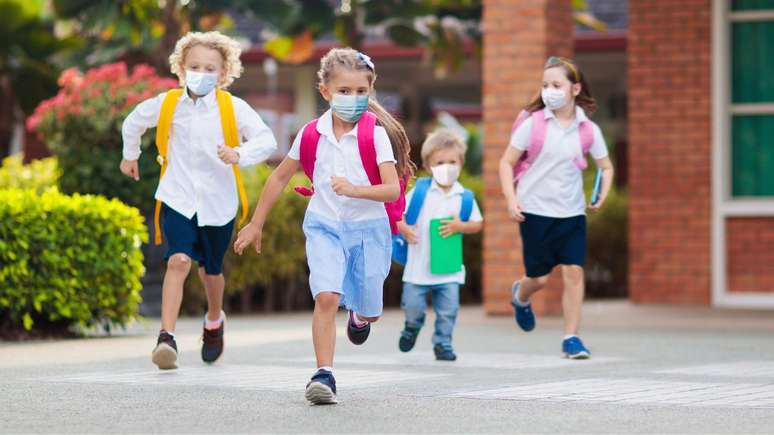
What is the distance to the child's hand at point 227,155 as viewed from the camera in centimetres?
861

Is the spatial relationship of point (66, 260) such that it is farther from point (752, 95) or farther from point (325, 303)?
point (752, 95)

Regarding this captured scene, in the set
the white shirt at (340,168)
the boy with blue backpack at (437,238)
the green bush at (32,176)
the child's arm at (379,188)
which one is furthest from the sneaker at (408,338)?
the green bush at (32,176)

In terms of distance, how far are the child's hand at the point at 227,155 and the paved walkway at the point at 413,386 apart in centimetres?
114

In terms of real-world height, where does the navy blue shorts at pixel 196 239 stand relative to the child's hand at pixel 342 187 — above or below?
below

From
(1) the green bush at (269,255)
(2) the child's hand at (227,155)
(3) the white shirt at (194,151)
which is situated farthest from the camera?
(1) the green bush at (269,255)

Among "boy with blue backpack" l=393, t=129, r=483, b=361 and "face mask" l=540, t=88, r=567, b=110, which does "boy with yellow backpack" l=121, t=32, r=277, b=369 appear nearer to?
"boy with blue backpack" l=393, t=129, r=483, b=361

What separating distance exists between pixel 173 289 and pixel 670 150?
7682mm

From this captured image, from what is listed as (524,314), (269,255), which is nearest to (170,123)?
(524,314)

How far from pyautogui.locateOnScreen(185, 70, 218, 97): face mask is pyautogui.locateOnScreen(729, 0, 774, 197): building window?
7.58 meters

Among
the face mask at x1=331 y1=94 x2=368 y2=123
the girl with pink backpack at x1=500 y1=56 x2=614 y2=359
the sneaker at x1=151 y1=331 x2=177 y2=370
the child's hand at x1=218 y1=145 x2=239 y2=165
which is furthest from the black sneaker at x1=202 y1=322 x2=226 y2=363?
the face mask at x1=331 y1=94 x2=368 y2=123

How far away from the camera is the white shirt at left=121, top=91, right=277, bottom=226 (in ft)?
29.8

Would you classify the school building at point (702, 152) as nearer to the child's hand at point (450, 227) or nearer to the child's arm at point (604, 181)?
the child's arm at point (604, 181)

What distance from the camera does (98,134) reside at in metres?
14.8

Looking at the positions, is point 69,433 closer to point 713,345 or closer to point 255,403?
point 255,403
